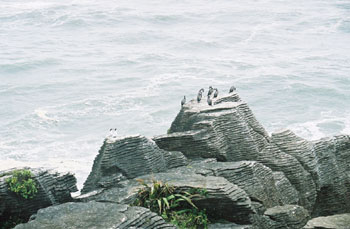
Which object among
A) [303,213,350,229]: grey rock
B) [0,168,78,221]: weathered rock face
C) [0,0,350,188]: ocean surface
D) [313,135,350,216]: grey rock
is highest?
[0,168,78,221]: weathered rock face

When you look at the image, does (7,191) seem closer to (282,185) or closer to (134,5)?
(282,185)

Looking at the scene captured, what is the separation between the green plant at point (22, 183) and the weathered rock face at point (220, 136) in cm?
583

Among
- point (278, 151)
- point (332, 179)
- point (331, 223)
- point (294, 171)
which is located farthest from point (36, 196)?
point (332, 179)

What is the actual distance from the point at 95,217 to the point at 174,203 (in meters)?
2.90

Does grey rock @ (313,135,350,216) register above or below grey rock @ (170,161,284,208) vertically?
below

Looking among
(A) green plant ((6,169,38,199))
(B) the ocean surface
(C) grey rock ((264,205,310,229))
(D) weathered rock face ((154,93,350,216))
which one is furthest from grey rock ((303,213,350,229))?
(B) the ocean surface

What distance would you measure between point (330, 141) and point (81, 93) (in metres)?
44.3

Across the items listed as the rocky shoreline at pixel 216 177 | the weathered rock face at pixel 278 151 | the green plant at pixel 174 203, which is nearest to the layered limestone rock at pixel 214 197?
the rocky shoreline at pixel 216 177

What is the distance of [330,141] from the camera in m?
23.9

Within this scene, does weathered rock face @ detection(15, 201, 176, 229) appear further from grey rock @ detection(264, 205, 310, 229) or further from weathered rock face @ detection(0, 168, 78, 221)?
grey rock @ detection(264, 205, 310, 229)

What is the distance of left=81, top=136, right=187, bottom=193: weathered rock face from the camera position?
20484 mm

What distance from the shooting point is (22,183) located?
18859 mm

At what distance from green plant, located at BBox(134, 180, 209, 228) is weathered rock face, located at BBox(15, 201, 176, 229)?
3.68ft

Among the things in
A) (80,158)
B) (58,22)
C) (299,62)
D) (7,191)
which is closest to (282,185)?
(7,191)
